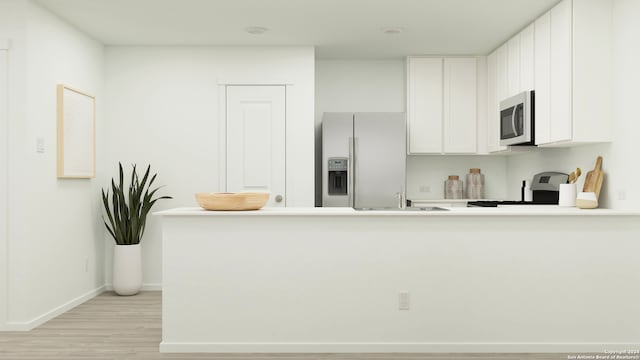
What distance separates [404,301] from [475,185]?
9.74ft

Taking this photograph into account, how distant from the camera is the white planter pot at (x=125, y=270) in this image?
16.6 feet

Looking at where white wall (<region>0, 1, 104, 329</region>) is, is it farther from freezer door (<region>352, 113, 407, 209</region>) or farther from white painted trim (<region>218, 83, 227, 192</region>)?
freezer door (<region>352, 113, 407, 209</region>)

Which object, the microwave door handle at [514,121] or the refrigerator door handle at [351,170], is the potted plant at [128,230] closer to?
the refrigerator door handle at [351,170]

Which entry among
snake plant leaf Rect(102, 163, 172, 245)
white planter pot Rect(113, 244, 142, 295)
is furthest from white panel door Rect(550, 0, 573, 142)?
white planter pot Rect(113, 244, 142, 295)

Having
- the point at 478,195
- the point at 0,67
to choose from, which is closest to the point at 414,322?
the point at 478,195

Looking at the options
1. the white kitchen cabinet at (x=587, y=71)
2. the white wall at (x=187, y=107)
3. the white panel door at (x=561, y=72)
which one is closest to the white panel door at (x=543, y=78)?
the white panel door at (x=561, y=72)

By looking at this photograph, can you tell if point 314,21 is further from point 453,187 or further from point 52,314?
point 52,314

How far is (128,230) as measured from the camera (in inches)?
202

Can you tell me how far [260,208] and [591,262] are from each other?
6.96 feet

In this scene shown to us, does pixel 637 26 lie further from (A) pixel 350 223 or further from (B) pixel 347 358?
(B) pixel 347 358

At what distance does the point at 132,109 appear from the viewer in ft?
17.6

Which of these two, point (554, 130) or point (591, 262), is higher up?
point (554, 130)

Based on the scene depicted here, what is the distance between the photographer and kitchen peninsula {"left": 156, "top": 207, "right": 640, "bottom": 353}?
10.9 feet

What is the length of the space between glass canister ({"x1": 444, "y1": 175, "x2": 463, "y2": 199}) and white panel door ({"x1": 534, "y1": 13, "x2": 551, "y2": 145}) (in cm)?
157
